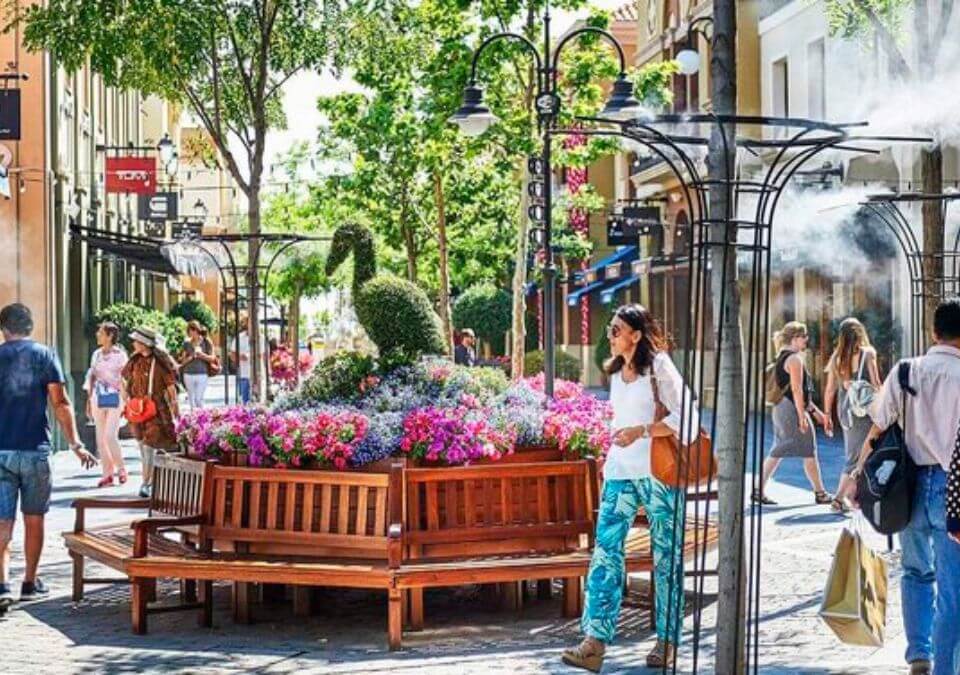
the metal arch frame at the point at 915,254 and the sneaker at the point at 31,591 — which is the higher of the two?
the metal arch frame at the point at 915,254

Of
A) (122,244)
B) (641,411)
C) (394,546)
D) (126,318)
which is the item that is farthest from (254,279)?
(122,244)

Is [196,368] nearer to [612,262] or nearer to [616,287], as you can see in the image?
[616,287]

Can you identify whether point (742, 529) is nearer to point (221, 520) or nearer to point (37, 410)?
point (221, 520)

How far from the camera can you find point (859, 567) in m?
6.74

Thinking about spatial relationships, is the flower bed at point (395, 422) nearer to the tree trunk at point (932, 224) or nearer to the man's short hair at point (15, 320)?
the man's short hair at point (15, 320)

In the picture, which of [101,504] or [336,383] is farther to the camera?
[336,383]

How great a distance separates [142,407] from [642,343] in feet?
27.7

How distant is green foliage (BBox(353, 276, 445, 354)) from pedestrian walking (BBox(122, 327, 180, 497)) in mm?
4738

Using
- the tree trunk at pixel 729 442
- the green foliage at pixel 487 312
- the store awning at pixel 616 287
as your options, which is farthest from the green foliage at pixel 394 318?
the store awning at pixel 616 287

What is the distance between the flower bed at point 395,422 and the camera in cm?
980

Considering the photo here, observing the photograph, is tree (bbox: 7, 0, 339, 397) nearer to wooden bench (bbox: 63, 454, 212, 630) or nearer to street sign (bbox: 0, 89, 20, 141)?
street sign (bbox: 0, 89, 20, 141)

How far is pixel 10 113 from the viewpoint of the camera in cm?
2095

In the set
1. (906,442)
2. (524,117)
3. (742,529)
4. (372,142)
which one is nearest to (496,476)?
(906,442)

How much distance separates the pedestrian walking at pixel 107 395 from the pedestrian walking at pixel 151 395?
2.40 m
